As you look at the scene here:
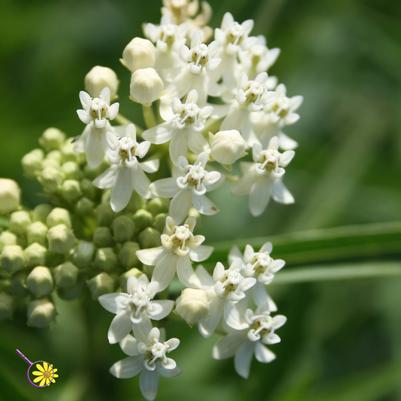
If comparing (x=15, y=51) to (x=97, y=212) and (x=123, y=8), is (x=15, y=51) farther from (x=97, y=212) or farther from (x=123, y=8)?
(x=97, y=212)

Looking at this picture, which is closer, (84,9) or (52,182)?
(52,182)

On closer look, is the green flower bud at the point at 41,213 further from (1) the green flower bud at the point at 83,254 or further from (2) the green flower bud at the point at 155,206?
(2) the green flower bud at the point at 155,206

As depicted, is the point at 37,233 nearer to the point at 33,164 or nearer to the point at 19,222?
the point at 19,222

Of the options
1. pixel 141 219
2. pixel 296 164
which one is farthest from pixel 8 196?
pixel 296 164

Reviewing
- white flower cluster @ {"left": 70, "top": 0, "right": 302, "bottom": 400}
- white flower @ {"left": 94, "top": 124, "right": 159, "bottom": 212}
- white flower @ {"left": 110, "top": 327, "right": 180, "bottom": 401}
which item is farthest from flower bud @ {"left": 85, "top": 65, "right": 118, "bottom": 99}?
white flower @ {"left": 110, "top": 327, "right": 180, "bottom": 401}

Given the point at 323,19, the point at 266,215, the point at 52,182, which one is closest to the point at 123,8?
the point at 323,19

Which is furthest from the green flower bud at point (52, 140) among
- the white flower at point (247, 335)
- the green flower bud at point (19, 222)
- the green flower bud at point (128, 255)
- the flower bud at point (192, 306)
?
the white flower at point (247, 335)
